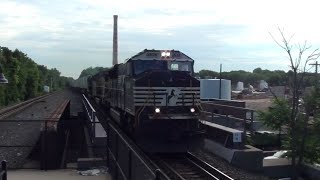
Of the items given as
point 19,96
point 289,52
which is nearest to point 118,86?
point 289,52

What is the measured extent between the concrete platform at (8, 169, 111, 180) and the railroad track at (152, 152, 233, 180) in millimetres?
2597

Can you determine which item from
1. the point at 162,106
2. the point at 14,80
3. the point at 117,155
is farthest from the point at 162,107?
the point at 14,80

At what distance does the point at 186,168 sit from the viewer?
14.8 meters

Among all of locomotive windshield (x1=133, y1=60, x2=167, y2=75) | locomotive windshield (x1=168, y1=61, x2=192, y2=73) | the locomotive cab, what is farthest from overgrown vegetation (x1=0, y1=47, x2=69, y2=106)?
the locomotive cab

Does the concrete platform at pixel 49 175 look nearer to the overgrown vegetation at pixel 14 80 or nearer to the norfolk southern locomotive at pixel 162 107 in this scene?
the norfolk southern locomotive at pixel 162 107

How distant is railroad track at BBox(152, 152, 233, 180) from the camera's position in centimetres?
1328

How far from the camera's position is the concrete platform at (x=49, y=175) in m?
11.3

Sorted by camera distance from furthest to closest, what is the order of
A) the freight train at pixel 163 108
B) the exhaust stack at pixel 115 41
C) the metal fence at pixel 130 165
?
the exhaust stack at pixel 115 41 < the freight train at pixel 163 108 < the metal fence at pixel 130 165

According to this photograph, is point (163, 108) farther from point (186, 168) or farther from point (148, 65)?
point (186, 168)

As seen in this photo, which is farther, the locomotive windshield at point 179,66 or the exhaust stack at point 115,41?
the exhaust stack at point 115,41

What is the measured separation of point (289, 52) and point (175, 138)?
5.60 metres

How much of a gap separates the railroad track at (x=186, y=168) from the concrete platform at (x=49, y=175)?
2597 mm

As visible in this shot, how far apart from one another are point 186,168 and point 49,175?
4.65 meters

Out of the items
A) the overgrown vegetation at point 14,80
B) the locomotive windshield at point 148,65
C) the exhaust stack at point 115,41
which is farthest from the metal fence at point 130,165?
the exhaust stack at point 115,41
